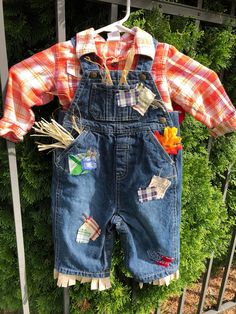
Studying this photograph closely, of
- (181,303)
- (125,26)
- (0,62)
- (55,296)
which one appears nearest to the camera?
(0,62)

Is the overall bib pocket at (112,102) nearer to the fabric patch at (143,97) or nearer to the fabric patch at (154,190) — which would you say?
the fabric patch at (143,97)

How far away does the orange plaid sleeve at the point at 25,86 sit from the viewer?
44.5 inches

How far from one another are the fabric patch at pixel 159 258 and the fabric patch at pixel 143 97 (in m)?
0.60

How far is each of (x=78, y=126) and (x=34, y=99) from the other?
19 centimetres

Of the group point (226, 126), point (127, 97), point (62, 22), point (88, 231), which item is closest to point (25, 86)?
point (62, 22)

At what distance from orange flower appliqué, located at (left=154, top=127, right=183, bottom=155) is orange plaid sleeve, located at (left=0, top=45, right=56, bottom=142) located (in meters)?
0.44

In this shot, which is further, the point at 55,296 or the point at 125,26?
the point at 55,296

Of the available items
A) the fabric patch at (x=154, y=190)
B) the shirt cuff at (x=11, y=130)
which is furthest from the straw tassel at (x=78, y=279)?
the shirt cuff at (x=11, y=130)

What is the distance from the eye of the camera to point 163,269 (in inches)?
52.6

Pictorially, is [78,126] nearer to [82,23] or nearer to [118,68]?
[118,68]

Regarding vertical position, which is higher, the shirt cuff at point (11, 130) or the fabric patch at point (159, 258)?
the shirt cuff at point (11, 130)

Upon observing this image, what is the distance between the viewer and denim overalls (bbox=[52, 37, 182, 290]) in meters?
1.14

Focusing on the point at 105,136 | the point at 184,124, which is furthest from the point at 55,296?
the point at 184,124

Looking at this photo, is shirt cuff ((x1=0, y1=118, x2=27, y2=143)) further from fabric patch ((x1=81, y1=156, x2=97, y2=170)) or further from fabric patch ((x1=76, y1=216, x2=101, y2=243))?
fabric patch ((x1=76, y1=216, x2=101, y2=243))
